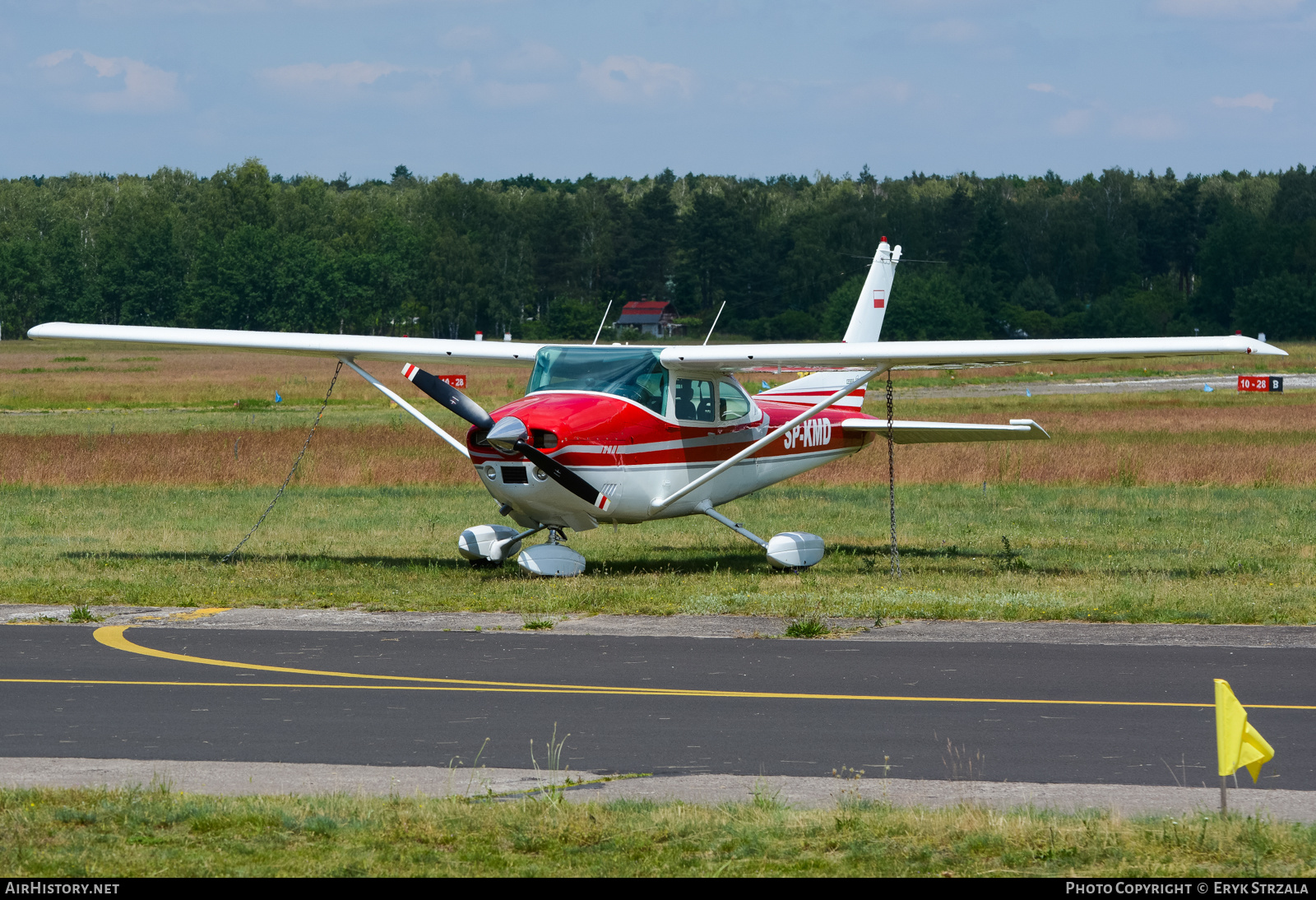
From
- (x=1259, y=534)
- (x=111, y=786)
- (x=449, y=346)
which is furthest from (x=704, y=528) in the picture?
(x=111, y=786)

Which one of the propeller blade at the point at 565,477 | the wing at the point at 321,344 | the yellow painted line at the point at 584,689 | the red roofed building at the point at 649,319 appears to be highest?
the red roofed building at the point at 649,319

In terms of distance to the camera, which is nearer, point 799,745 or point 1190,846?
point 1190,846

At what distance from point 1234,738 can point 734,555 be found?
13004 millimetres

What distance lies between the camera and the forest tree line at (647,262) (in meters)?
126

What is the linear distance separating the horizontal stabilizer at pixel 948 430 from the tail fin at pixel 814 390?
0.54 meters

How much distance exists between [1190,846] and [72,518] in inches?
770

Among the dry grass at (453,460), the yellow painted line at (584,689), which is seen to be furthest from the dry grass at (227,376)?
the yellow painted line at (584,689)

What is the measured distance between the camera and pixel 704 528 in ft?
73.1

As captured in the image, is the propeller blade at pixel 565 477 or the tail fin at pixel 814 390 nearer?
the propeller blade at pixel 565 477

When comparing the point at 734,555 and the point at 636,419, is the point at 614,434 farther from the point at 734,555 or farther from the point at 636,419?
the point at 734,555

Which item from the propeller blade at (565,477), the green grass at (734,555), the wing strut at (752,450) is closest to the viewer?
the green grass at (734,555)

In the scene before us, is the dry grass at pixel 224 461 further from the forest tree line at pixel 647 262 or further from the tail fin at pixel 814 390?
the forest tree line at pixel 647 262

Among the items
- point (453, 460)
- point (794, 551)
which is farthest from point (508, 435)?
point (453, 460)
